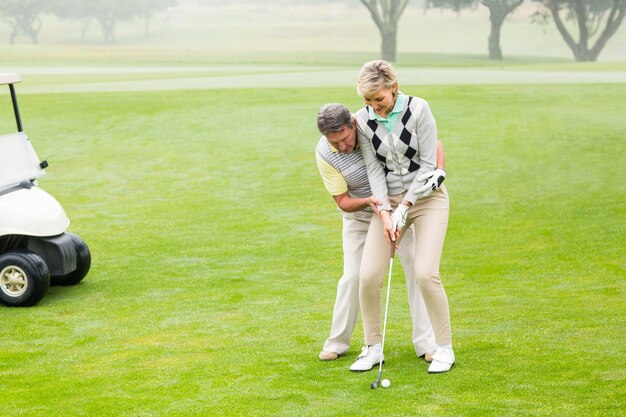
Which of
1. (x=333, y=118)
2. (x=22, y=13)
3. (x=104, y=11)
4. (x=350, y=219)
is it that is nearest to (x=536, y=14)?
(x=104, y=11)

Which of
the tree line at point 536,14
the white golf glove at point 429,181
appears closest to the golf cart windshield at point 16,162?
the white golf glove at point 429,181

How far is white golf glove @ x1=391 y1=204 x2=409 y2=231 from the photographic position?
5812 mm

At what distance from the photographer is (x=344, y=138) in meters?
5.79

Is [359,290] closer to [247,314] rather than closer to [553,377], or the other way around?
[553,377]

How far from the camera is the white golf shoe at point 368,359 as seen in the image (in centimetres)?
612

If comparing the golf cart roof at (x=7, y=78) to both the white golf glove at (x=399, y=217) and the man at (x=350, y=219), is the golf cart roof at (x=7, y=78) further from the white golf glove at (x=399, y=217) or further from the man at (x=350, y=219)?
the white golf glove at (x=399, y=217)

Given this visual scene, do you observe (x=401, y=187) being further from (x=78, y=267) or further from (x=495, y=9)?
(x=495, y=9)

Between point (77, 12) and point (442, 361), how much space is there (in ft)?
258

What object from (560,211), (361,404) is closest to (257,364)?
(361,404)

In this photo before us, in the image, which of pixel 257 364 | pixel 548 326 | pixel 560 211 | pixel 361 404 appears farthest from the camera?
pixel 560 211

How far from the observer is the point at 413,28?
269ft

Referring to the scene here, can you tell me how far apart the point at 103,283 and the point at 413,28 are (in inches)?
2928

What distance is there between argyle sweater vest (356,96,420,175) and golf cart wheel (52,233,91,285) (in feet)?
14.0

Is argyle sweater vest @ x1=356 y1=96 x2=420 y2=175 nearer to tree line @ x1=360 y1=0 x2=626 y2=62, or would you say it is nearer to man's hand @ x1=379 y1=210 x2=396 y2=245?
man's hand @ x1=379 y1=210 x2=396 y2=245
